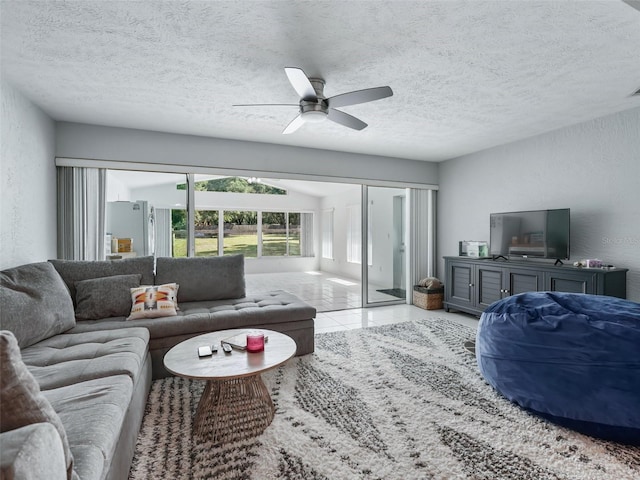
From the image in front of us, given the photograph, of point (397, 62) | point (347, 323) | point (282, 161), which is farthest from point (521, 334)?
point (282, 161)

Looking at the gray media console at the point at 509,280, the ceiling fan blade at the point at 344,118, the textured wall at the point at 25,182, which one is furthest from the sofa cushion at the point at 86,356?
the gray media console at the point at 509,280

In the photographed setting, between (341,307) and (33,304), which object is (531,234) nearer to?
(341,307)

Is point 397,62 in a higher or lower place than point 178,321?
higher

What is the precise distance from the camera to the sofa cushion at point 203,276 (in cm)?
339

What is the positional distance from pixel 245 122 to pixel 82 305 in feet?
8.11

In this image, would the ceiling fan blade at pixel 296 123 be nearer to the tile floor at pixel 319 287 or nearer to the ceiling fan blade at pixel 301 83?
the ceiling fan blade at pixel 301 83

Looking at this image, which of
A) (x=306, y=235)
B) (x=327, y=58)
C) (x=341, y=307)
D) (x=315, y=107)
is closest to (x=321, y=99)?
(x=315, y=107)

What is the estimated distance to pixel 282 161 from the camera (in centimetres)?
473

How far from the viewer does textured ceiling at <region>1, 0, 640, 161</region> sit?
6.17ft

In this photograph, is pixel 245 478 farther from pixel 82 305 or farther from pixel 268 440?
pixel 82 305

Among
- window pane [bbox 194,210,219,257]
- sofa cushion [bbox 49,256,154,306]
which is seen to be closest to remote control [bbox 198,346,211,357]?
sofa cushion [bbox 49,256,154,306]

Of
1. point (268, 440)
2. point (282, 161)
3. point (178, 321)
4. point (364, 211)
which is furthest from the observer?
point (364, 211)

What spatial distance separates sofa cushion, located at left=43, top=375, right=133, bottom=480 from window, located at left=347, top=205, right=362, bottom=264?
6.93 meters

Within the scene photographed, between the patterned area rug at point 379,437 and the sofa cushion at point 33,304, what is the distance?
864 mm
